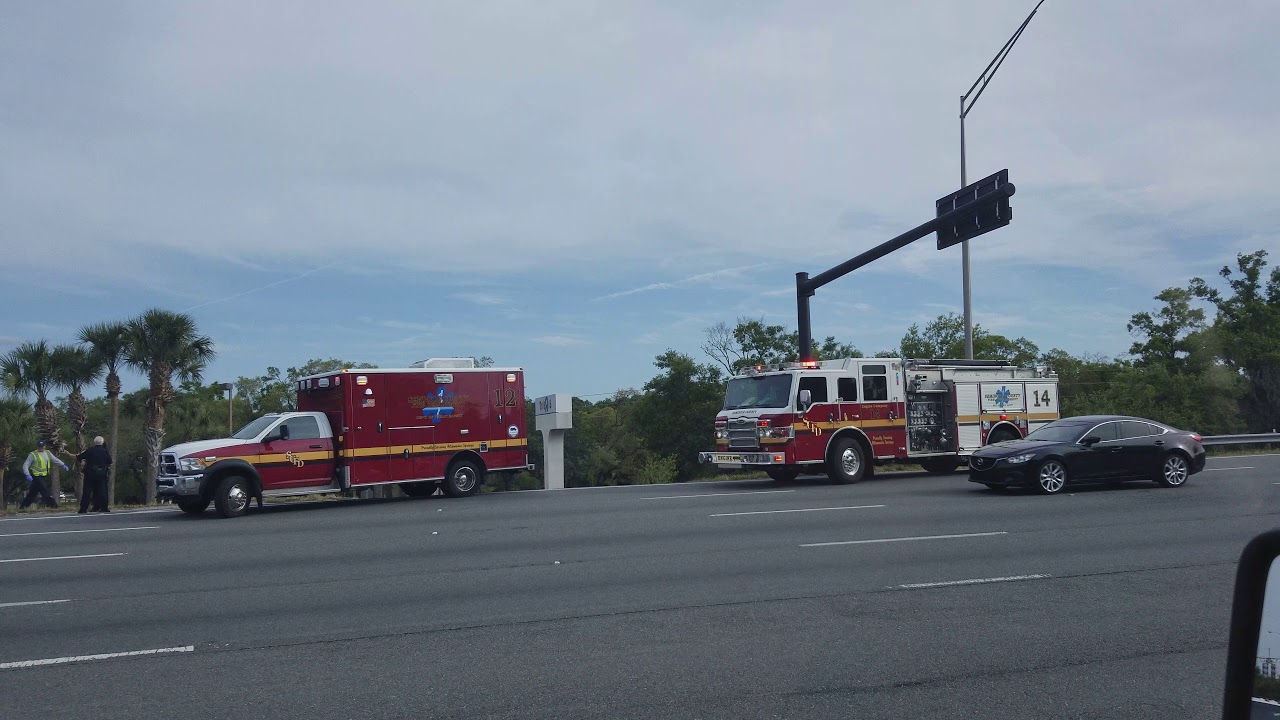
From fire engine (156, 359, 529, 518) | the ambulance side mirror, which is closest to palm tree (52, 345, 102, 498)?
fire engine (156, 359, 529, 518)

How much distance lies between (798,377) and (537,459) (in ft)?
90.5

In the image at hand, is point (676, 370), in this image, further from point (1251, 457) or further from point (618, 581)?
point (618, 581)

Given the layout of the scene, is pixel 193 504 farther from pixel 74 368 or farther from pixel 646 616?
pixel 74 368

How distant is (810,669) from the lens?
21.8 ft

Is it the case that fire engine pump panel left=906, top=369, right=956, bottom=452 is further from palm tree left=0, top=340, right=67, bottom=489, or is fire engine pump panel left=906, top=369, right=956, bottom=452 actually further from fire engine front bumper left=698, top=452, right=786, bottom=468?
palm tree left=0, top=340, right=67, bottom=489

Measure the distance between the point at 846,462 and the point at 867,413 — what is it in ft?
4.27

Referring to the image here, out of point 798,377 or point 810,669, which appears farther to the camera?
point 798,377

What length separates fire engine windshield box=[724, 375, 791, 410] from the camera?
2189 cm

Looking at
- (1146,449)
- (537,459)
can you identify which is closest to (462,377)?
(1146,449)

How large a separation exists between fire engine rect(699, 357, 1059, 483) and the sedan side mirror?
0.9 inches

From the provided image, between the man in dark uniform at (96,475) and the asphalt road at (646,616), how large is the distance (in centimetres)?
493

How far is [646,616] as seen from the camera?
8.39 m

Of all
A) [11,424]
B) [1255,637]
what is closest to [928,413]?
[1255,637]

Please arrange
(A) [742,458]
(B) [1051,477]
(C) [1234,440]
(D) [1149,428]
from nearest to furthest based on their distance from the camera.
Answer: (B) [1051,477]
(D) [1149,428]
(A) [742,458]
(C) [1234,440]
